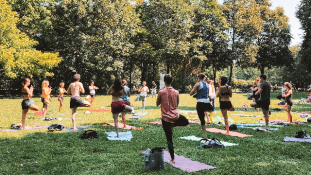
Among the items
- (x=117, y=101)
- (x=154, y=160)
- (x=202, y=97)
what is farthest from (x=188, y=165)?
(x=117, y=101)

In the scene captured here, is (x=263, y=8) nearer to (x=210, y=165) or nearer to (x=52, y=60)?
(x=52, y=60)

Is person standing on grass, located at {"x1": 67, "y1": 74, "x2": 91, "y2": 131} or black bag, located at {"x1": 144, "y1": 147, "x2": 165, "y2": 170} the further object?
person standing on grass, located at {"x1": 67, "y1": 74, "x2": 91, "y2": 131}

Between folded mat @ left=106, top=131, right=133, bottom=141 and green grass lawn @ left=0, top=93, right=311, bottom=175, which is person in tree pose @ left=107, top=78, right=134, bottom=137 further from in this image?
green grass lawn @ left=0, top=93, right=311, bottom=175

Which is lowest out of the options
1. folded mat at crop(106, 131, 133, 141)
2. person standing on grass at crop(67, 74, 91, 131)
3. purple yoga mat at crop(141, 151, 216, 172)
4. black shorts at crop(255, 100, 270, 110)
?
purple yoga mat at crop(141, 151, 216, 172)

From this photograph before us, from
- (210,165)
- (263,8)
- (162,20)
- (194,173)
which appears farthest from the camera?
(263,8)

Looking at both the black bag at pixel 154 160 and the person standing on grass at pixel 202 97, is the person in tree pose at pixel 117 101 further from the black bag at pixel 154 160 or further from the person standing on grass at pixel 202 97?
the black bag at pixel 154 160

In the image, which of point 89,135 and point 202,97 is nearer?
point 202,97

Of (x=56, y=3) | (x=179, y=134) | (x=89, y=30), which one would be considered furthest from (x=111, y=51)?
(x=179, y=134)

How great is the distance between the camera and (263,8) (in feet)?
167

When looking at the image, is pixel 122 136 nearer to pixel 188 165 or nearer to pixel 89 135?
pixel 89 135

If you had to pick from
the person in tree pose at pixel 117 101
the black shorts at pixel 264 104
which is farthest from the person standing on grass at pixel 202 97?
the black shorts at pixel 264 104

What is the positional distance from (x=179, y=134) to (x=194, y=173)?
4255mm

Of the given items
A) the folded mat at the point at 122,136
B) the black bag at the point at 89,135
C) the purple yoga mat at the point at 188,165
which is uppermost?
the black bag at the point at 89,135

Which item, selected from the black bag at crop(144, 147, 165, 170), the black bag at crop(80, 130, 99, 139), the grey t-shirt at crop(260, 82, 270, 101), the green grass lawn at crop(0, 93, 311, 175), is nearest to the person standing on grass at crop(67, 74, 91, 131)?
the green grass lawn at crop(0, 93, 311, 175)
